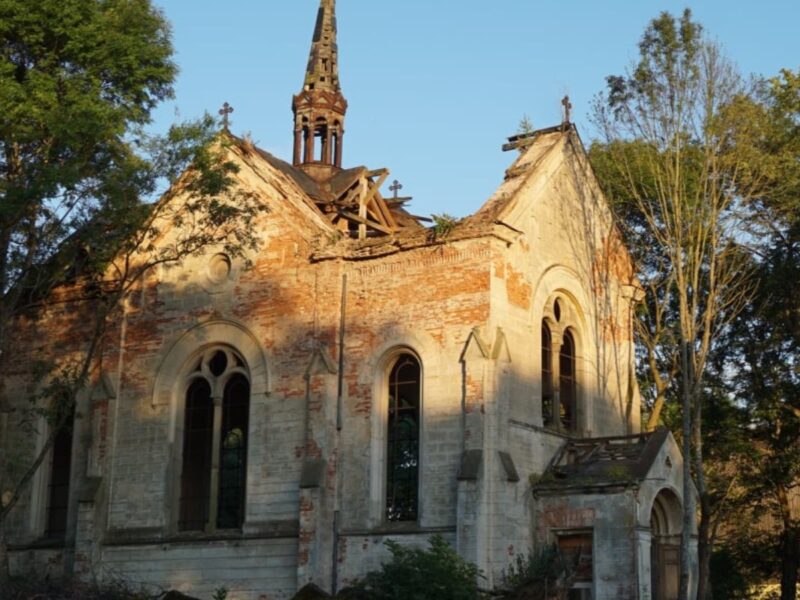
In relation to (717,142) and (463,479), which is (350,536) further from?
(717,142)

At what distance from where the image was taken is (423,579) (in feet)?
58.7

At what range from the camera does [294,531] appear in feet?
72.1

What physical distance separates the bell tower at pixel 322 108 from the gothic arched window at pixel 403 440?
36.2 ft

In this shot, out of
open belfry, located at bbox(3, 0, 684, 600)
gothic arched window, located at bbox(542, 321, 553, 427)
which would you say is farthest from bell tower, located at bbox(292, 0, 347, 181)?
gothic arched window, located at bbox(542, 321, 553, 427)

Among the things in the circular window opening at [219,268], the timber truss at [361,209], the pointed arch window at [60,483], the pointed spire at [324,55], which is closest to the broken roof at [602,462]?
the timber truss at [361,209]

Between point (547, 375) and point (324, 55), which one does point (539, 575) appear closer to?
point (547, 375)

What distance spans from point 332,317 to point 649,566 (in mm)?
7800

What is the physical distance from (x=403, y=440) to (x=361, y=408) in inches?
40.9

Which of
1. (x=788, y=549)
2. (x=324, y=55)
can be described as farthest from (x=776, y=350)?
(x=324, y=55)

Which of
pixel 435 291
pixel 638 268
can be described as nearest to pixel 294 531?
pixel 435 291

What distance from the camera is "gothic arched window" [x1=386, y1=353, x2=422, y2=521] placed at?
22.0 meters

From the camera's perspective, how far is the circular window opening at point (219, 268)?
974 inches

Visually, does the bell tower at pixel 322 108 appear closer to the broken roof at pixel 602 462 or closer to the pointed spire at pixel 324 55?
the pointed spire at pixel 324 55

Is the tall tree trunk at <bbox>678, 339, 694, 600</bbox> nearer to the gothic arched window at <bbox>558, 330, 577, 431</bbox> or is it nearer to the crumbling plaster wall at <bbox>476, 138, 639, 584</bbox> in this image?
the crumbling plaster wall at <bbox>476, 138, 639, 584</bbox>
